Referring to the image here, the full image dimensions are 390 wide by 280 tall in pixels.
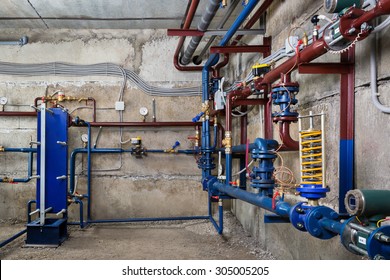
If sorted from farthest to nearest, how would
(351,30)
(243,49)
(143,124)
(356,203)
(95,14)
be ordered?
(143,124) < (95,14) < (243,49) < (351,30) < (356,203)

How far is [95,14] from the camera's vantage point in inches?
121

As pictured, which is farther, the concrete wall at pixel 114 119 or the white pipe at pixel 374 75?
the concrete wall at pixel 114 119

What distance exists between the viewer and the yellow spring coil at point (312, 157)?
1166 mm

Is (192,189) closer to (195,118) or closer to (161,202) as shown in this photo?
(161,202)

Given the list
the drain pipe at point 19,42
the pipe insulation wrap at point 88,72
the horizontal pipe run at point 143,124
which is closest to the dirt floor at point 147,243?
the horizontal pipe run at point 143,124

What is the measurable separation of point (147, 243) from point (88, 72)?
74.9 inches

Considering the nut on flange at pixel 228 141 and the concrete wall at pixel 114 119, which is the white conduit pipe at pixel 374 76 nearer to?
the nut on flange at pixel 228 141

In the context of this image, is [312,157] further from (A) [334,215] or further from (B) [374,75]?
(B) [374,75]

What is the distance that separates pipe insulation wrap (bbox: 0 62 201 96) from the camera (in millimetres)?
3439

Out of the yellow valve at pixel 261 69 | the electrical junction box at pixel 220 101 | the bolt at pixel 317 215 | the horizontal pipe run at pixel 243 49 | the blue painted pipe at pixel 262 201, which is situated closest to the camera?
the bolt at pixel 317 215

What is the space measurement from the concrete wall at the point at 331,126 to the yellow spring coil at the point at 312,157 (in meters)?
0.20

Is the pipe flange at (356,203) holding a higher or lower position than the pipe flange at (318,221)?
higher

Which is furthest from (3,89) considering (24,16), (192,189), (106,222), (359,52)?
(359,52)

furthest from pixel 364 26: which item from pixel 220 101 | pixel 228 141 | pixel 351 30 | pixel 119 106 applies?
pixel 119 106
